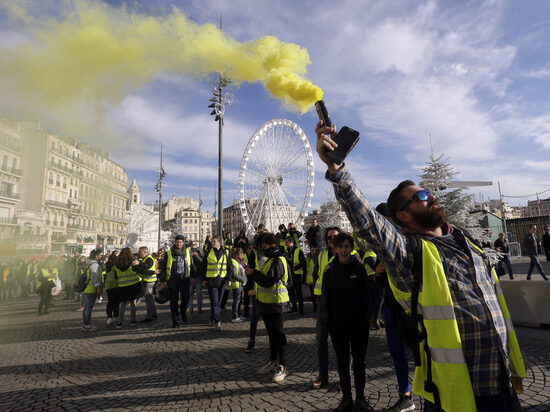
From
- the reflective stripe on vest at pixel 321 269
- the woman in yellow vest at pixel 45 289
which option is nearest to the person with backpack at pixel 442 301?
the reflective stripe on vest at pixel 321 269

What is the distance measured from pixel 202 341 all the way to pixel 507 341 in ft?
19.1

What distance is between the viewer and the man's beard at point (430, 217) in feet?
5.32

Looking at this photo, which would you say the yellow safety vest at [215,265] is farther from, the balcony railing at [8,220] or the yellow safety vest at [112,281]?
the balcony railing at [8,220]

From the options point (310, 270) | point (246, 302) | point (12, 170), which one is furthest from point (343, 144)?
point (246, 302)

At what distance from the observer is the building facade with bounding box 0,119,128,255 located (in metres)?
4.29

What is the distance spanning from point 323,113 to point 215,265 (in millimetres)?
6297

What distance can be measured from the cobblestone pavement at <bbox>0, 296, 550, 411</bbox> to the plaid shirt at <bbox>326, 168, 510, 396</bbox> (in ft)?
8.19

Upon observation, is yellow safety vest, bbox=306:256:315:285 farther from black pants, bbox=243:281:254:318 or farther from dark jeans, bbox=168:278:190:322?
dark jeans, bbox=168:278:190:322

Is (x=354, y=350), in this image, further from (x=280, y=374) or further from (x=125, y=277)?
(x=125, y=277)

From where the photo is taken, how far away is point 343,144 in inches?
64.6

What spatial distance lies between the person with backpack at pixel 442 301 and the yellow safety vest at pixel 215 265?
621 centimetres

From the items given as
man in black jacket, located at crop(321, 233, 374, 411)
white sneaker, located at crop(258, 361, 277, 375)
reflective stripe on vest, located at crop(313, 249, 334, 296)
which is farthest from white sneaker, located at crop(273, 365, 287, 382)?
reflective stripe on vest, located at crop(313, 249, 334, 296)

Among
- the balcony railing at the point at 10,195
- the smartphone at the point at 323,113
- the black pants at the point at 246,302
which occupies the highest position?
the balcony railing at the point at 10,195

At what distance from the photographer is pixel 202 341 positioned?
6.32 metres
